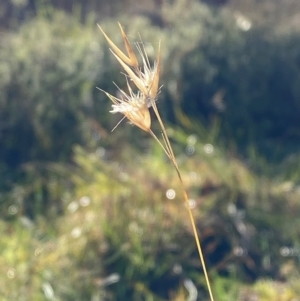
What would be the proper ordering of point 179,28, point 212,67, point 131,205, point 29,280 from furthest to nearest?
point 179,28
point 212,67
point 131,205
point 29,280

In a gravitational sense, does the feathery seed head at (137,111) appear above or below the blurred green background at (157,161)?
above

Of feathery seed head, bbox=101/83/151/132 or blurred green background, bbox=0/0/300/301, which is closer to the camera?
feathery seed head, bbox=101/83/151/132

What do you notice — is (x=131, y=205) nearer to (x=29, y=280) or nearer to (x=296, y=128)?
(x=29, y=280)

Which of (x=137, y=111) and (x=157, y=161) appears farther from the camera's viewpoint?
(x=157, y=161)

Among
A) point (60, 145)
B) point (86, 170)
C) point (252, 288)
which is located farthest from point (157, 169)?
point (252, 288)

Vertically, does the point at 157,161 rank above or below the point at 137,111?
below

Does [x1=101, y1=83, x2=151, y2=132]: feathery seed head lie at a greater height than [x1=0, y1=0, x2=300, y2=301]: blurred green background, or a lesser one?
greater

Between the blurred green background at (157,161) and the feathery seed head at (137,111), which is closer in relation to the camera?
the feathery seed head at (137,111)

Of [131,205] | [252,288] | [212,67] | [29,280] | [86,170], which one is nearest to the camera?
[29,280]
